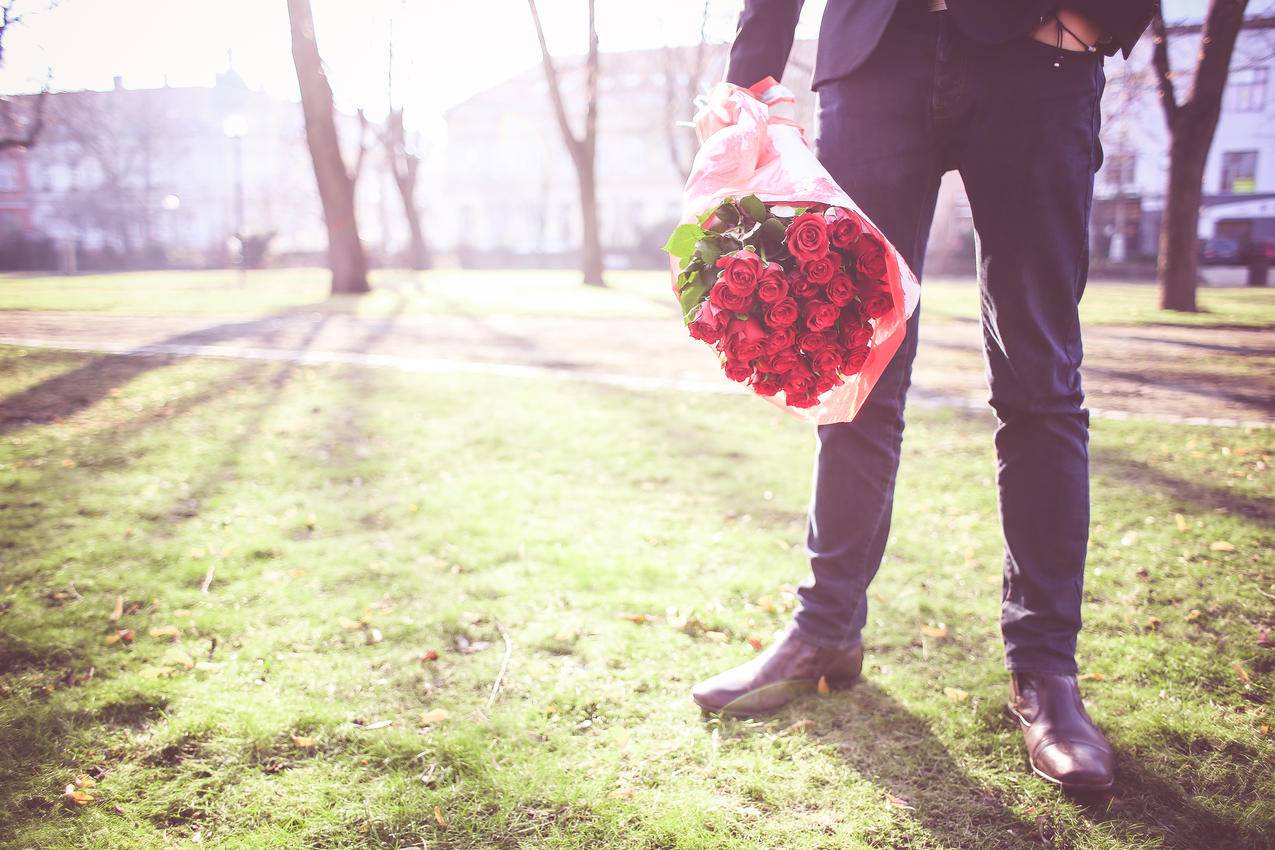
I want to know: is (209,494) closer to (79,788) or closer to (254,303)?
(79,788)

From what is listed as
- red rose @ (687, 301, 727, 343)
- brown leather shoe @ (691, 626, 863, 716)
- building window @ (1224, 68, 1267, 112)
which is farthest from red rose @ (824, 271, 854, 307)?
building window @ (1224, 68, 1267, 112)

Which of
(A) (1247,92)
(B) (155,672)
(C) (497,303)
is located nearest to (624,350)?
(B) (155,672)

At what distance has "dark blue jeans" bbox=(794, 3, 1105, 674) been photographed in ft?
5.17

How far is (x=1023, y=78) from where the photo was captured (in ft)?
5.11

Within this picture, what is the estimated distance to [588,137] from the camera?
20109 mm

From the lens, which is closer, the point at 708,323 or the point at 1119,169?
the point at 708,323

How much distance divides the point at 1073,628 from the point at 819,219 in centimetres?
114

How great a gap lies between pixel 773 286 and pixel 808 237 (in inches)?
4.7

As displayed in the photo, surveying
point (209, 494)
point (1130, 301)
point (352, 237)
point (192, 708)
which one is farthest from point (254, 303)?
point (1130, 301)

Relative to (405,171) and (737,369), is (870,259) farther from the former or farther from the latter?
(405,171)

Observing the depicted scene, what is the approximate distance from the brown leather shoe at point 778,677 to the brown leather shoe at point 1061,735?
42 centimetres

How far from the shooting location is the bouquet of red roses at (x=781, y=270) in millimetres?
1493

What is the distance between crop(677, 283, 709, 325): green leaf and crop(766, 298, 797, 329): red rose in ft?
0.55

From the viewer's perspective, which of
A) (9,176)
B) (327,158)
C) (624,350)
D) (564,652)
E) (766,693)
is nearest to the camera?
(766,693)
